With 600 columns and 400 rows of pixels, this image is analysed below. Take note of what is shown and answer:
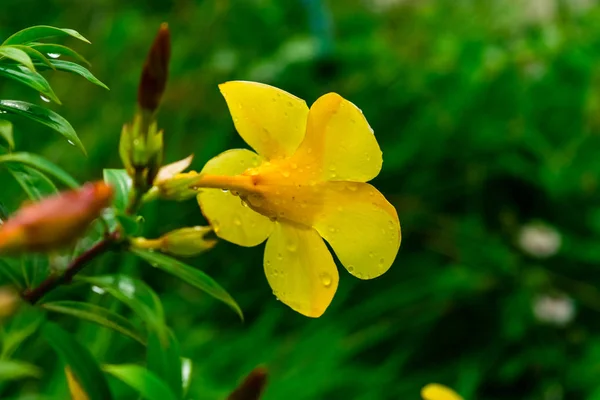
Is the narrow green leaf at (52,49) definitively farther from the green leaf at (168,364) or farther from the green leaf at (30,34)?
the green leaf at (168,364)

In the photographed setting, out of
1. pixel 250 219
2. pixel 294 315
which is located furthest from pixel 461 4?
pixel 250 219

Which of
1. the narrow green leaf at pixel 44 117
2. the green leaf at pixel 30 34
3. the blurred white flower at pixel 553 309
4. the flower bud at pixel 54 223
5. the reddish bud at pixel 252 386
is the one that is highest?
the flower bud at pixel 54 223

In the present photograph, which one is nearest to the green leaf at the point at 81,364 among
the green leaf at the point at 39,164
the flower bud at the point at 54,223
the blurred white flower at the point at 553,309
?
the green leaf at the point at 39,164

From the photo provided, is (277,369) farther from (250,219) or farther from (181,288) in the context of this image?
(250,219)

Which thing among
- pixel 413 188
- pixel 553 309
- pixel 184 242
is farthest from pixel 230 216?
pixel 413 188

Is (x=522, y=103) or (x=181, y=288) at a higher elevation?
(x=522, y=103)

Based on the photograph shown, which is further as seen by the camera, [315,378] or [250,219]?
[315,378]
